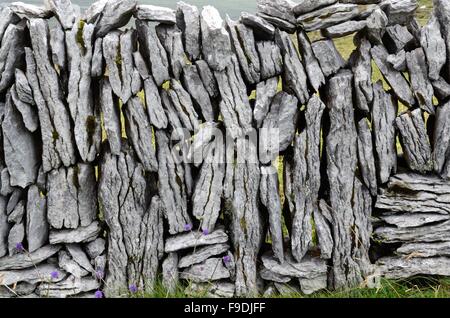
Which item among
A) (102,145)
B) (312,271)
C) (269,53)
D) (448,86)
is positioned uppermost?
(269,53)

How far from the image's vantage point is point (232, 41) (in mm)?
6113

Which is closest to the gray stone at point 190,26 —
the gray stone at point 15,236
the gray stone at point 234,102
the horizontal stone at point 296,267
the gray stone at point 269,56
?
the gray stone at point 234,102

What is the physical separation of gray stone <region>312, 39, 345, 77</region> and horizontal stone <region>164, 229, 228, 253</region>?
2.42 m

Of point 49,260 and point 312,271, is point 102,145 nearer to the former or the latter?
point 49,260

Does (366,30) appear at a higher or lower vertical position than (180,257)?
higher

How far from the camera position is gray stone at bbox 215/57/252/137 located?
6121 mm

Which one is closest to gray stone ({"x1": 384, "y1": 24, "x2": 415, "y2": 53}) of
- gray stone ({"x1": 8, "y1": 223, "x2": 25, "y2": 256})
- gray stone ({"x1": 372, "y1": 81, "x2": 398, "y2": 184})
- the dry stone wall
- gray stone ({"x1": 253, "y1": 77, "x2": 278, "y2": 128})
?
the dry stone wall

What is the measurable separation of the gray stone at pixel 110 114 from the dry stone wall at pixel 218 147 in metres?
0.03

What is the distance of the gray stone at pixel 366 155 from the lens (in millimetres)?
6355

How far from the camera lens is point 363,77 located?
20.2ft

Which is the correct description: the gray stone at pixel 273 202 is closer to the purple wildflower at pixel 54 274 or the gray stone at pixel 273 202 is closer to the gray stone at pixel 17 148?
the purple wildflower at pixel 54 274

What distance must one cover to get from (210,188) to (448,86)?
3.19 metres

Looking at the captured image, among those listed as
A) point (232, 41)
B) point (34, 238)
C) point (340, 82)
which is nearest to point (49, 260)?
point (34, 238)

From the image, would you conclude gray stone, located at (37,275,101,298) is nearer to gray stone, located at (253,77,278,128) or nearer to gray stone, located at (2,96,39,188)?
gray stone, located at (2,96,39,188)
